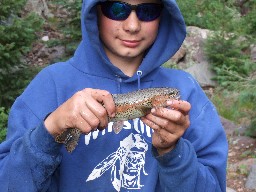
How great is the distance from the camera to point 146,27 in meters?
3.17

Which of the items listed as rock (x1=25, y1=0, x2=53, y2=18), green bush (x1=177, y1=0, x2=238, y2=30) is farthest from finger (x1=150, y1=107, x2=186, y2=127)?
rock (x1=25, y1=0, x2=53, y2=18)

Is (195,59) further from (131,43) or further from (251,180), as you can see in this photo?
(131,43)

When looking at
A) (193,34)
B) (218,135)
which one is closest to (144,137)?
(218,135)

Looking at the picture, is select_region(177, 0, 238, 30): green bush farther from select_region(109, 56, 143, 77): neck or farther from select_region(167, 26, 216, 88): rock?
select_region(109, 56, 143, 77): neck

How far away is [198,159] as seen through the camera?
10.2 feet

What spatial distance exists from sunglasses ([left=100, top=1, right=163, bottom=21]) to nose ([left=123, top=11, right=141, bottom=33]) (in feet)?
0.07

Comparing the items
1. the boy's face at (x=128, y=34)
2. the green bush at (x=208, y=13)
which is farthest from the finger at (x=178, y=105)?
the green bush at (x=208, y=13)

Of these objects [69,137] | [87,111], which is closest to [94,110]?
[87,111]

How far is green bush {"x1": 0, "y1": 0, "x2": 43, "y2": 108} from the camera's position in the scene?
7621 mm

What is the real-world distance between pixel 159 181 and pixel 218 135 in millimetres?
510

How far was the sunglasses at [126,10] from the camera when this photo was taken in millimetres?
3074

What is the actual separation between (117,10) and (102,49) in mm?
345

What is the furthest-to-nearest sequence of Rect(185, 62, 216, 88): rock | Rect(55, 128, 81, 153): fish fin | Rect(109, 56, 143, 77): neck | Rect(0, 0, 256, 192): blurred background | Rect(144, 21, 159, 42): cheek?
Rect(185, 62, 216, 88): rock → Rect(0, 0, 256, 192): blurred background → Rect(109, 56, 143, 77): neck → Rect(144, 21, 159, 42): cheek → Rect(55, 128, 81, 153): fish fin

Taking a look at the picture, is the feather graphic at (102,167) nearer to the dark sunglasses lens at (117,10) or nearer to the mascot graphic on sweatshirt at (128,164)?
the mascot graphic on sweatshirt at (128,164)
